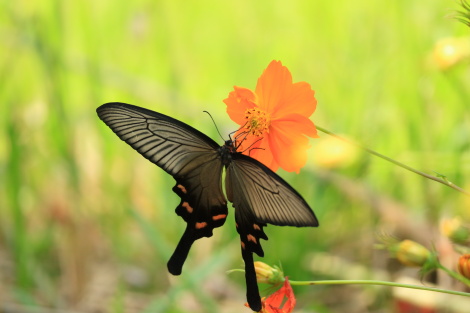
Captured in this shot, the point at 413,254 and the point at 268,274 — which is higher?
the point at 413,254

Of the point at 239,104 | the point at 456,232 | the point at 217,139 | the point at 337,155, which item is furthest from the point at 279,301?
the point at 217,139

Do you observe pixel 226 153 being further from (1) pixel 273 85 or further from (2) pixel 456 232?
(2) pixel 456 232

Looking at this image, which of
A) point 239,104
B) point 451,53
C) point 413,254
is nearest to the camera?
point 239,104

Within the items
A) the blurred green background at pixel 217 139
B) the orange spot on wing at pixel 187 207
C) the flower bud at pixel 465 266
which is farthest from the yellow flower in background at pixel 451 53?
the orange spot on wing at pixel 187 207

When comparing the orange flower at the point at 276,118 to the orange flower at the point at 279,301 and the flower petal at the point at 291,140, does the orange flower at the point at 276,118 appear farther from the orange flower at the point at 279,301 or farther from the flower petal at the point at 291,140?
the orange flower at the point at 279,301

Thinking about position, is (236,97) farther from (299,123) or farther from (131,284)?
(131,284)

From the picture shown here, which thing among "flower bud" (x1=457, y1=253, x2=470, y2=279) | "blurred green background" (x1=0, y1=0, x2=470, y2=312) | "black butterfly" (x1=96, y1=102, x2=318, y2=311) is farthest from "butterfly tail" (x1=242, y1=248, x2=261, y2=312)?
"blurred green background" (x1=0, y1=0, x2=470, y2=312)
